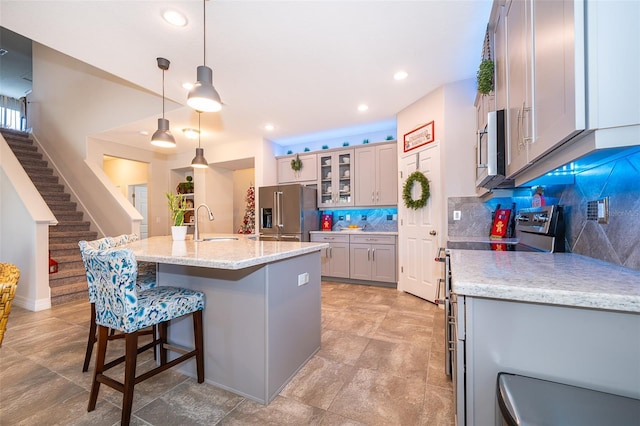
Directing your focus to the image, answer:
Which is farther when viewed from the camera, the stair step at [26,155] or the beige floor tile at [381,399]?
the stair step at [26,155]

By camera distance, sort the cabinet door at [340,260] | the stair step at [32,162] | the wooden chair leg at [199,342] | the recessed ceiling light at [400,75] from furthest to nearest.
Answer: the stair step at [32,162], the cabinet door at [340,260], the recessed ceiling light at [400,75], the wooden chair leg at [199,342]

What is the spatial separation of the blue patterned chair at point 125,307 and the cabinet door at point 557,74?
1966mm

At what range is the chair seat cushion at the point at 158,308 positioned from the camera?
145 cm

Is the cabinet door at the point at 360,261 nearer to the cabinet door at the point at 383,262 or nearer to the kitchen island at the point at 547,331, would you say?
the cabinet door at the point at 383,262

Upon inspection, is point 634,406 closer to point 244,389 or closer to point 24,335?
point 244,389

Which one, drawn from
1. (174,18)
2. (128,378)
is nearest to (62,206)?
(174,18)

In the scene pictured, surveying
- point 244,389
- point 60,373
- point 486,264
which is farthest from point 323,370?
point 60,373

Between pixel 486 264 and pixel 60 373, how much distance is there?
2959mm

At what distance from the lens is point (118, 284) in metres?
1.40

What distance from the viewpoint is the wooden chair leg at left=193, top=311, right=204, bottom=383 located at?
1.76 m

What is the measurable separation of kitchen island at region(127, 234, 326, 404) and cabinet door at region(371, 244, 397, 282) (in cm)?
250

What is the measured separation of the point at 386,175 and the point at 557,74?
3.61m

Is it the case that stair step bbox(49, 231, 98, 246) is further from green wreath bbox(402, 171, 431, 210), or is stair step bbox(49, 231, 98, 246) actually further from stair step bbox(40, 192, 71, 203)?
green wreath bbox(402, 171, 431, 210)

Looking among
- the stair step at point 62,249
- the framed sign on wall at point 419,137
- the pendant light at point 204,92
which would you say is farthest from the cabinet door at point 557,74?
the stair step at point 62,249
